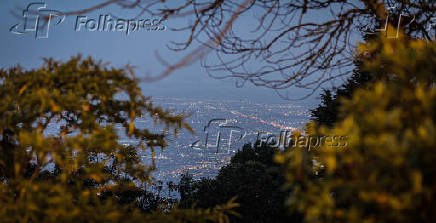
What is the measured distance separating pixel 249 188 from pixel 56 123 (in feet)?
26.4

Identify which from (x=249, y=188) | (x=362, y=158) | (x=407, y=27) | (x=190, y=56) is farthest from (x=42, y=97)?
(x=249, y=188)

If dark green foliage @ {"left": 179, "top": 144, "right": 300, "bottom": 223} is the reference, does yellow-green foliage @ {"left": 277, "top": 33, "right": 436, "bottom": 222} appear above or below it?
above

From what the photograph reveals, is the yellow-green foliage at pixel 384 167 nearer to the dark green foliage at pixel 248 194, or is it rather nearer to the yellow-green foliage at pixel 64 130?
the yellow-green foliage at pixel 64 130

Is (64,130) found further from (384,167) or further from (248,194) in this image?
(248,194)

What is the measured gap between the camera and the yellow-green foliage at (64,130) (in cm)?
157

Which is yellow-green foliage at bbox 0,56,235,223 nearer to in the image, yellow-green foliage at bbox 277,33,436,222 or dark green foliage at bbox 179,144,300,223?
yellow-green foliage at bbox 277,33,436,222

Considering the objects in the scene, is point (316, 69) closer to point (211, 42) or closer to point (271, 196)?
point (211, 42)

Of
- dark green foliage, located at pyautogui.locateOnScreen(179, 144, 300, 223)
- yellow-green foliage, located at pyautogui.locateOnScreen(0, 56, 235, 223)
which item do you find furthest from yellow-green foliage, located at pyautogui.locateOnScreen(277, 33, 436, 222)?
dark green foliage, located at pyautogui.locateOnScreen(179, 144, 300, 223)

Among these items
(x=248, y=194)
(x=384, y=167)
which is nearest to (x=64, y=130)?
(x=384, y=167)

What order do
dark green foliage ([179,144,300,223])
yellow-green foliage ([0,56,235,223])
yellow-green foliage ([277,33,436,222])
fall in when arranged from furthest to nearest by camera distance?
dark green foliage ([179,144,300,223]), yellow-green foliage ([0,56,235,223]), yellow-green foliage ([277,33,436,222])

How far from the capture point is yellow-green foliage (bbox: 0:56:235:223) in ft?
5.15

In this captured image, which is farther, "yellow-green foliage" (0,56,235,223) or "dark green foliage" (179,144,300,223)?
"dark green foliage" (179,144,300,223)

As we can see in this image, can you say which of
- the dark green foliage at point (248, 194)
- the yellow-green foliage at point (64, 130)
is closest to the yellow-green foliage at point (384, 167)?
the yellow-green foliage at point (64, 130)

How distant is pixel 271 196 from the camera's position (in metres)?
9.59
